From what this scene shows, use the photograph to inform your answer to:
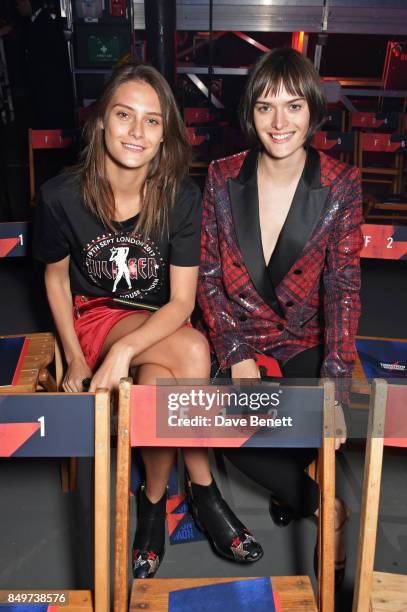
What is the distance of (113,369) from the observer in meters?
1.94

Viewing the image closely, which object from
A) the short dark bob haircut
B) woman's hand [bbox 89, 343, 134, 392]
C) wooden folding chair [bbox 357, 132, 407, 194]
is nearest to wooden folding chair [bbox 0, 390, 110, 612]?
woman's hand [bbox 89, 343, 134, 392]

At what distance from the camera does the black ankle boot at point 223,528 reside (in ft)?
7.02

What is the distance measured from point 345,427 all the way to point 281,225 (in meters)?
0.74

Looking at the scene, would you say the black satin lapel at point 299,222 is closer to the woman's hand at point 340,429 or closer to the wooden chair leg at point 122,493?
the woman's hand at point 340,429

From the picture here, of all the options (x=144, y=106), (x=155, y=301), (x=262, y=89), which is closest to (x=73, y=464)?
(x=155, y=301)

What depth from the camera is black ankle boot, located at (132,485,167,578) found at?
2.09 m

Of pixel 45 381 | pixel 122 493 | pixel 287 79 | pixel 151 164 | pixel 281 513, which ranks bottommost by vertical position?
pixel 281 513

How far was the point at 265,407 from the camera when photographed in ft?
4.95

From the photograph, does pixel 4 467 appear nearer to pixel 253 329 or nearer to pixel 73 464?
pixel 73 464

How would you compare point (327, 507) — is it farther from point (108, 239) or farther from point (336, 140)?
point (336, 140)

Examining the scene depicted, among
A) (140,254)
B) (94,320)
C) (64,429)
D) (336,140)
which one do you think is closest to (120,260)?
(140,254)

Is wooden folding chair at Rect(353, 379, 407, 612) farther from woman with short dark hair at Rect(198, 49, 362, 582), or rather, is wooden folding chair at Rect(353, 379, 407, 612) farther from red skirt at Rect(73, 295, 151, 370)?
red skirt at Rect(73, 295, 151, 370)

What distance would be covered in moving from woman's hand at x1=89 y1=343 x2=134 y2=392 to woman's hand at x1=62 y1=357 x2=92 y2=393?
0.44ft

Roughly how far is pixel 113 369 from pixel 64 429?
462mm
